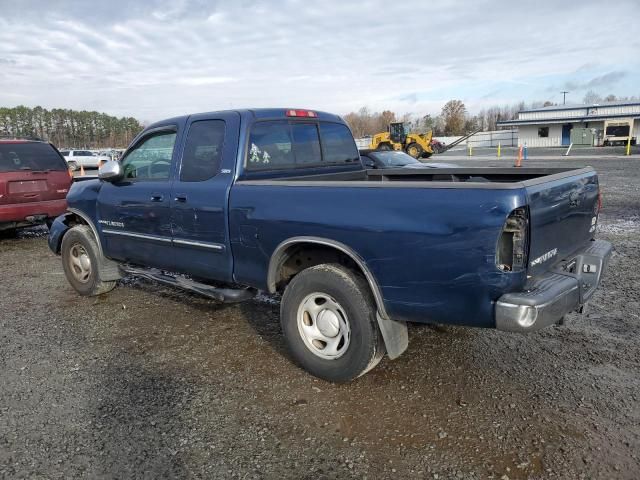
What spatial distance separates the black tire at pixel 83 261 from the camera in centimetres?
580

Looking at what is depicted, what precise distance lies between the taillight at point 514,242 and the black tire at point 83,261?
450 cm

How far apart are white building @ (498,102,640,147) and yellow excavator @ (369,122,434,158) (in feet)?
67.5

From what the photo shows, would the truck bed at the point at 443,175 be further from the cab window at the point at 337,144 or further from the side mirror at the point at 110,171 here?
the side mirror at the point at 110,171

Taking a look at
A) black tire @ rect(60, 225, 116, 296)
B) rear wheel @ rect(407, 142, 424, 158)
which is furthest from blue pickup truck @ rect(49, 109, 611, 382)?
rear wheel @ rect(407, 142, 424, 158)

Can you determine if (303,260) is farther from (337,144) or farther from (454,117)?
(454,117)

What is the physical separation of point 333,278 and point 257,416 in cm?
103

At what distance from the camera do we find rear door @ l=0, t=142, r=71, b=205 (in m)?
8.83

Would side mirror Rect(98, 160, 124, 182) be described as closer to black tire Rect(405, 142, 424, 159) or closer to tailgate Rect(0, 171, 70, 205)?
tailgate Rect(0, 171, 70, 205)

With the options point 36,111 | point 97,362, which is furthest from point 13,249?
point 36,111

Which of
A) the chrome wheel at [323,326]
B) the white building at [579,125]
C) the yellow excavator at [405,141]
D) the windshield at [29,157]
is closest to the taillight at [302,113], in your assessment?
the chrome wheel at [323,326]

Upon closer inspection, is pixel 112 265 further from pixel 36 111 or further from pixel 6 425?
pixel 36 111

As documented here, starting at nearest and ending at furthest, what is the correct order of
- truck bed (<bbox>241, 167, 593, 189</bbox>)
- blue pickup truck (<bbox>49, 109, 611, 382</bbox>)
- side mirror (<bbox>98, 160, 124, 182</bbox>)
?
blue pickup truck (<bbox>49, 109, 611, 382</bbox>), truck bed (<bbox>241, 167, 593, 189</bbox>), side mirror (<bbox>98, 160, 124, 182</bbox>)

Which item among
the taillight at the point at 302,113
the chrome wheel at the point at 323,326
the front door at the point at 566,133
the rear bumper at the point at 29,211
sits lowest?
the front door at the point at 566,133

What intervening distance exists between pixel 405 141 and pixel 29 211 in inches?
1156
